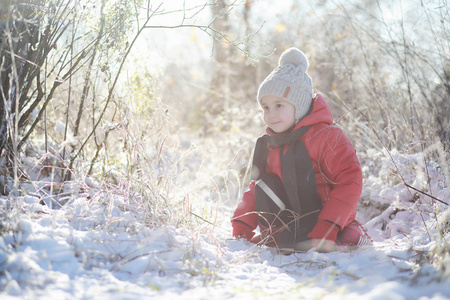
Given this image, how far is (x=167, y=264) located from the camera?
160cm

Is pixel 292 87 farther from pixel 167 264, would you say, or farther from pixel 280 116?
pixel 167 264

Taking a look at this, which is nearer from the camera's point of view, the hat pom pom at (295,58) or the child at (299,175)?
the child at (299,175)

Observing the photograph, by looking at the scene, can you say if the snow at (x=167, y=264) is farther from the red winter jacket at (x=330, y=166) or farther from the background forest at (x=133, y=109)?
the red winter jacket at (x=330, y=166)

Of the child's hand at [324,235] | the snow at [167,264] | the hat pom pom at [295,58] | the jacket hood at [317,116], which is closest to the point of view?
the snow at [167,264]

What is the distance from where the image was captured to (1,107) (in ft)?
7.10

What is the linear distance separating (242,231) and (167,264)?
3.30 feet

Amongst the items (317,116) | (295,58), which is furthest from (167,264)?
(295,58)

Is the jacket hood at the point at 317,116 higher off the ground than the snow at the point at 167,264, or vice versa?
the jacket hood at the point at 317,116

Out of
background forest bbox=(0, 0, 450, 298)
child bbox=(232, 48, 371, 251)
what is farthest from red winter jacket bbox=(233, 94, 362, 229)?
background forest bbox=(0, 0, 450, 298)

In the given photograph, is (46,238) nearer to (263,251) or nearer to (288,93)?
(263,251)

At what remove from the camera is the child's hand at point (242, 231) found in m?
2.52

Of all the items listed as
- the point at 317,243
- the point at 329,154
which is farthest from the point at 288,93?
the point at 317,243

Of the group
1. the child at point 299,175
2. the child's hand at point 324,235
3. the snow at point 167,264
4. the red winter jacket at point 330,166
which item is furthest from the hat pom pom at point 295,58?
the snow at point 167,264

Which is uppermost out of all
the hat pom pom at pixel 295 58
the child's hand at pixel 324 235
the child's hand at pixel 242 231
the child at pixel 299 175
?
A: the hat pom pom at pixel 295 58
